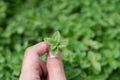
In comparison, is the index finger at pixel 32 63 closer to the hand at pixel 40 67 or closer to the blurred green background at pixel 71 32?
the hand at pixel 40 67

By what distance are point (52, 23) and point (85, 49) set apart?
1.19 feet

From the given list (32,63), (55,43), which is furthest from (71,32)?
(32,63)

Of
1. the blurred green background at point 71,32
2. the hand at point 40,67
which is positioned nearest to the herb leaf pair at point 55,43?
the hand at point 40,67

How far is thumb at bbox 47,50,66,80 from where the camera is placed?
1.38m

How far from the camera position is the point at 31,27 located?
7.20 ft

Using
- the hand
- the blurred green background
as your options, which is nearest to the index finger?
the hand

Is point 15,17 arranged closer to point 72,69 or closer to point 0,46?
point 0,46

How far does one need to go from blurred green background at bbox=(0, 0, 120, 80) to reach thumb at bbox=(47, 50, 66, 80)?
328 mm

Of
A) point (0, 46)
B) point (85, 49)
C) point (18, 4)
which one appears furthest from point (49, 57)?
point (18, 4)

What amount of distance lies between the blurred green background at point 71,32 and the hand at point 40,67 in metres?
0.27

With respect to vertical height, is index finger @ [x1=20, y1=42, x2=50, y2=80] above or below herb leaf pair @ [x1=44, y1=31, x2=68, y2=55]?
below

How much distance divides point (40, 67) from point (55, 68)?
0.43ft

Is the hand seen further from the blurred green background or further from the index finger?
the blurred green background

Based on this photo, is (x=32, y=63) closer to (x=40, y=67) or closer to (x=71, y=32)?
(x=40, y=67)
